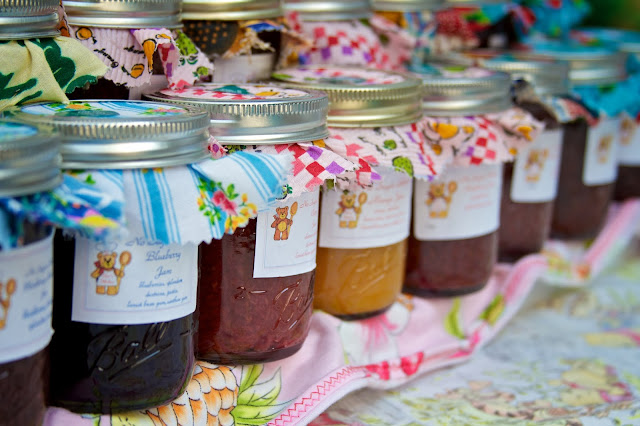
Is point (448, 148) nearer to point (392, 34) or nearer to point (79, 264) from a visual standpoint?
point (392, 34)

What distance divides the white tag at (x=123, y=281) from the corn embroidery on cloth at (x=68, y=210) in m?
0.05

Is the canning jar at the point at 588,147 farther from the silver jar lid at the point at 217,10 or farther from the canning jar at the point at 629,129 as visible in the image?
the silver jar lid at the point at 217,10

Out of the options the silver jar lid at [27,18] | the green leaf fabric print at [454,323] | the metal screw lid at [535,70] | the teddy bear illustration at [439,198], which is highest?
the silver jar lid at [27,18]

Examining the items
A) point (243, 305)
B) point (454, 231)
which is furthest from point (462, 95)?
point (243, 305)

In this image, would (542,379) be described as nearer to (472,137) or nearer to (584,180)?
(472,137)

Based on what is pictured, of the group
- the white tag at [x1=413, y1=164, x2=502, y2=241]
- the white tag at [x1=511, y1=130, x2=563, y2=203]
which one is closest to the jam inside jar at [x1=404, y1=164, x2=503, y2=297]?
the white tag at [x1=413, y1=164, x2=502, y2=241]

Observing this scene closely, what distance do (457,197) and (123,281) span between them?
65 cm

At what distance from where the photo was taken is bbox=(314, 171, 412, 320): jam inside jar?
Answer: 1.13m

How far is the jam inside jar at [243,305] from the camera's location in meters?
0.94

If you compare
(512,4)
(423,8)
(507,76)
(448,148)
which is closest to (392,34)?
(423,8)

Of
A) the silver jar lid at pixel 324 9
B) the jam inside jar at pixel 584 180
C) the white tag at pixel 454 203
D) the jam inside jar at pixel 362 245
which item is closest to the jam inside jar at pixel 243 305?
the jam inside jar at pixel 362 245

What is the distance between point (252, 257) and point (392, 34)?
0.73 m

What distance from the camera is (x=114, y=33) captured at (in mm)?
997

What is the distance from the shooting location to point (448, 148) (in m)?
1.25
